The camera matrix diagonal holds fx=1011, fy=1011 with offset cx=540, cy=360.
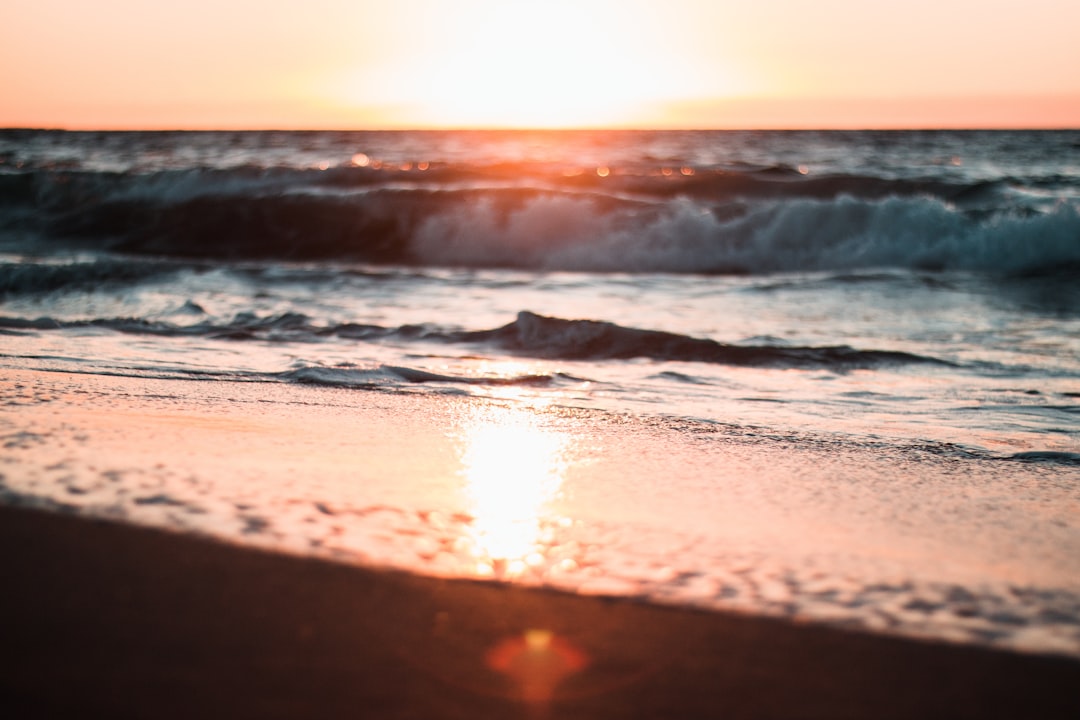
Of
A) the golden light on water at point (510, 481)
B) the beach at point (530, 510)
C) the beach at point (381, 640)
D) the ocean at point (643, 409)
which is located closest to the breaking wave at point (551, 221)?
the ocean at point (643, 409)

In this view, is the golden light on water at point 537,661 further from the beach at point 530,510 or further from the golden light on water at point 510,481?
the golden light on water at point 510,481

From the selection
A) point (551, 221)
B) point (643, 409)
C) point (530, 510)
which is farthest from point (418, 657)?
point (551, 221)

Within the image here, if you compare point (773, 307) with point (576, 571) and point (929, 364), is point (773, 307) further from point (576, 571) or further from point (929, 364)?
point (576, 571)

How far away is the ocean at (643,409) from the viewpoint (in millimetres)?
1688

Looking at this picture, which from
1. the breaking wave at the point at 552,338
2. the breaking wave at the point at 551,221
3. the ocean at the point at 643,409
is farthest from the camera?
the breaking wave at the point at 551,221

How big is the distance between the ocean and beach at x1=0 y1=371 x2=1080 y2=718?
29mm

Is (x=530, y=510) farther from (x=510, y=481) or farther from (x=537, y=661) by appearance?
(x=537, y=661)

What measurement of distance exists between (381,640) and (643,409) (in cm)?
219

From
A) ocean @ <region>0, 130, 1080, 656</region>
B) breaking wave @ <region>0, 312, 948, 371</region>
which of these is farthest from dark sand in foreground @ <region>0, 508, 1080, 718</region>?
breaking wave @ <region>0, 312, 948, 371</region>

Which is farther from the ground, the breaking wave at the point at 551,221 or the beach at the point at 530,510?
the breaking wave at the point at 551,221

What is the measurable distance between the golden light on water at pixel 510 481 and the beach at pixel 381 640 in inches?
2.1

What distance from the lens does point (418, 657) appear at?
48.8 inches

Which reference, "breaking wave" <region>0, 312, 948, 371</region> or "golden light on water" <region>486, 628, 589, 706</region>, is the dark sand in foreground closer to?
"golden light on water" <region>486, 628, 589, 706</region>

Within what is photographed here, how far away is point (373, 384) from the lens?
365 centimetres
